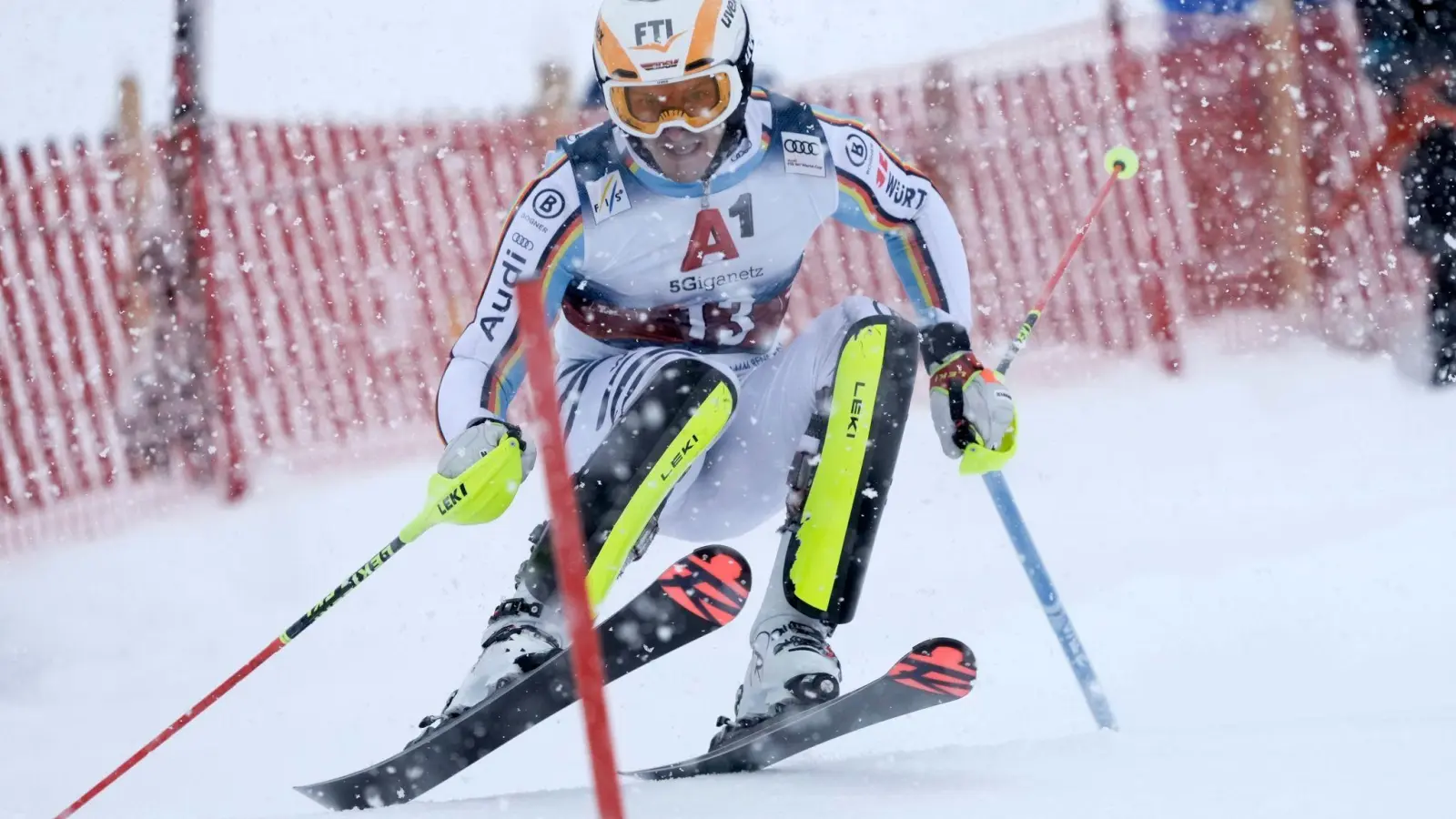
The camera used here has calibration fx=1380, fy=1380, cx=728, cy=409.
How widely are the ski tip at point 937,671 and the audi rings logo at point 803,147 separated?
3.84 feet

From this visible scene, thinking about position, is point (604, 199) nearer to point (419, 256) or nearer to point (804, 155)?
point (804, 155)

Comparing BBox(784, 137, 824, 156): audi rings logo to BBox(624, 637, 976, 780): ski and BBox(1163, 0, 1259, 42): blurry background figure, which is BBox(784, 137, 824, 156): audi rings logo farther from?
BBox(1163, 0, 1259, 42): blurry background figure

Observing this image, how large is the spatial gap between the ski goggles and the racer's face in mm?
35

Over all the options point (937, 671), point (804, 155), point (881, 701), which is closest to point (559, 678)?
point (881, 701)

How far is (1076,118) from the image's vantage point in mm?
8414

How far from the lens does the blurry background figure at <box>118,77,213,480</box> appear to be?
297 inches

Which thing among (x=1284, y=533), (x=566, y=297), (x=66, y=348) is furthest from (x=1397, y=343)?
(x=66, y=348)

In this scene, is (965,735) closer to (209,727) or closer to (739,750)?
(739,750)

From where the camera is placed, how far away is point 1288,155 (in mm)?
8031

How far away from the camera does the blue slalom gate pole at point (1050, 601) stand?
3539 millimetres

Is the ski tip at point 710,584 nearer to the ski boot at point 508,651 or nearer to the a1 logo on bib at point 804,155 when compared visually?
the ski boot at point 508,651

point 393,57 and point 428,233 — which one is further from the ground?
point 393,57

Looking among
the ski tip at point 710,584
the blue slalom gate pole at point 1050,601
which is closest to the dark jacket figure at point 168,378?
the blue slalom gate pole at point 1050,601

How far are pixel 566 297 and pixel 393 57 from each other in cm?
1750
